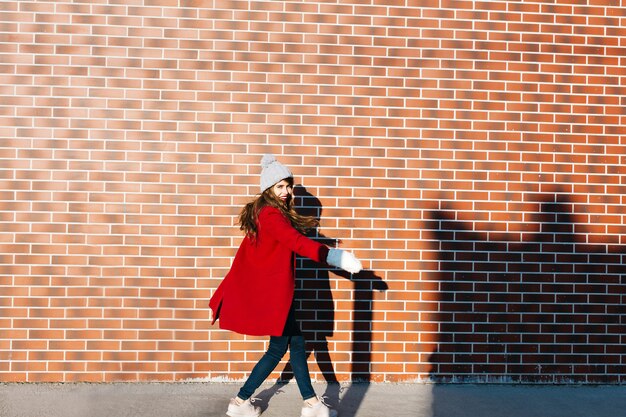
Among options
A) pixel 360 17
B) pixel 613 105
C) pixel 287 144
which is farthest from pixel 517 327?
pixel 360 17

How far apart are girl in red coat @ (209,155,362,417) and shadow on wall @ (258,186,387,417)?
31.6 inches

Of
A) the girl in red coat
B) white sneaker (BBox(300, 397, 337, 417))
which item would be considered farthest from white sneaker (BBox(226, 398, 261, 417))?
white sneaker (BBox(300, 397, 337, 417))

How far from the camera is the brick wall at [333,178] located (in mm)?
5281

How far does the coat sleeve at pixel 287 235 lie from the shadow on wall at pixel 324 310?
1018 mm

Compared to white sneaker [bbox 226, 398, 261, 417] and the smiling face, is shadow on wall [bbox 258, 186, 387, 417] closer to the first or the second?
white sneaker [bbox 226, 398, 261, 417]

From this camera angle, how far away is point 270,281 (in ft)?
14.5

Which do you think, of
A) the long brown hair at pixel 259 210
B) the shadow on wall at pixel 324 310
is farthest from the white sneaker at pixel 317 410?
the long brown hair at pixel 259 210

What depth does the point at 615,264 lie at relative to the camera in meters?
5.58

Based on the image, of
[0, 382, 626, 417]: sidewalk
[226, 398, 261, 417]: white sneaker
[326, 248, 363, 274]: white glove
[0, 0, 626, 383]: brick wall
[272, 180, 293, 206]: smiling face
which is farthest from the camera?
[0, 0, 626, 383]: brick wall

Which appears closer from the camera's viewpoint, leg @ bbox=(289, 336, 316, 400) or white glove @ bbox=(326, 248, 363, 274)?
white glove @ bbox=(326, 248, 363, 274)

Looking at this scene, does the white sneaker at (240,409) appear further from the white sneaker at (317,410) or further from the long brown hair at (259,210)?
the long brown hair at (259,210)

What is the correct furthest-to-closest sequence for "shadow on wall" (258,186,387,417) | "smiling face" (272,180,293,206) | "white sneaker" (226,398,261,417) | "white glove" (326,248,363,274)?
"shadow on wall" (258,186,387,417)
"white sneaker" (226,398,261,417)
"smiling face" (272,180,293,206)
"white glove" (326,248,363,274)

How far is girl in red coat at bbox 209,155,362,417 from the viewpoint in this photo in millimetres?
4352

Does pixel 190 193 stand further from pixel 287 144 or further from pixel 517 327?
pixel 517 327
